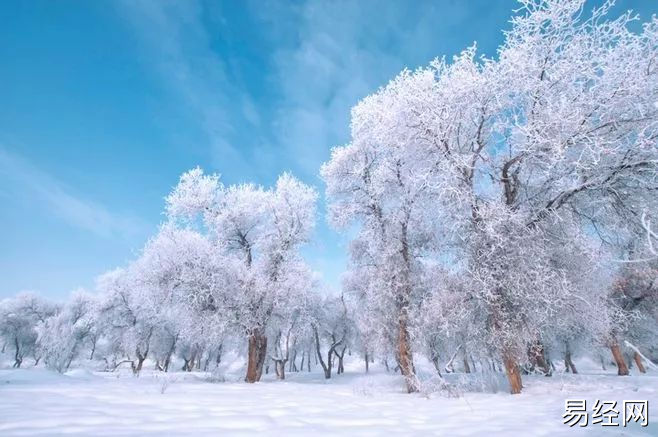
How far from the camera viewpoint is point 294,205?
18375 millimetres

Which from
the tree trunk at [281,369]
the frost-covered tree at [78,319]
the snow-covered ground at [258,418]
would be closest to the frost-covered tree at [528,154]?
the snow-covered ground at [258,418]

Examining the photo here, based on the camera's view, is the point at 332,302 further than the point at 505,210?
Yes

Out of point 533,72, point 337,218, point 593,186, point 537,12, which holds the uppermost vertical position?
point 537,12

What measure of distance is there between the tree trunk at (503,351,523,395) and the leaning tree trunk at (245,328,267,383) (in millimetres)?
11164

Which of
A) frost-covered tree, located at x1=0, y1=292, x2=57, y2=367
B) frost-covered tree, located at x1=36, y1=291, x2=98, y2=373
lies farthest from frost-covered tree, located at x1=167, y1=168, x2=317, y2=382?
frost-covered tree, located at x1=0, y1=292, x2=57, y2=367

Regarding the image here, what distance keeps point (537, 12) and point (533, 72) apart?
62.9 inches

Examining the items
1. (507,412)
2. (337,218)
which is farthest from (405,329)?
(507,412)

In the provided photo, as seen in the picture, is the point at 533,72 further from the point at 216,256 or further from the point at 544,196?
the point at 216,256

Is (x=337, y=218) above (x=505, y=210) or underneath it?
above

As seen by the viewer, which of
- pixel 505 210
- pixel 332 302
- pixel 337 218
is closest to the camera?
pixel 505 210

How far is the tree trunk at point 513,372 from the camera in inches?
352

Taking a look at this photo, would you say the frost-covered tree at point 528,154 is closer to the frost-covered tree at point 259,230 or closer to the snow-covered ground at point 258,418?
the snow-covered ground at point 258,418

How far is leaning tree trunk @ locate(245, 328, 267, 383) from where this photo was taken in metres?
16.2

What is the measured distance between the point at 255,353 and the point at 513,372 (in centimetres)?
1199
